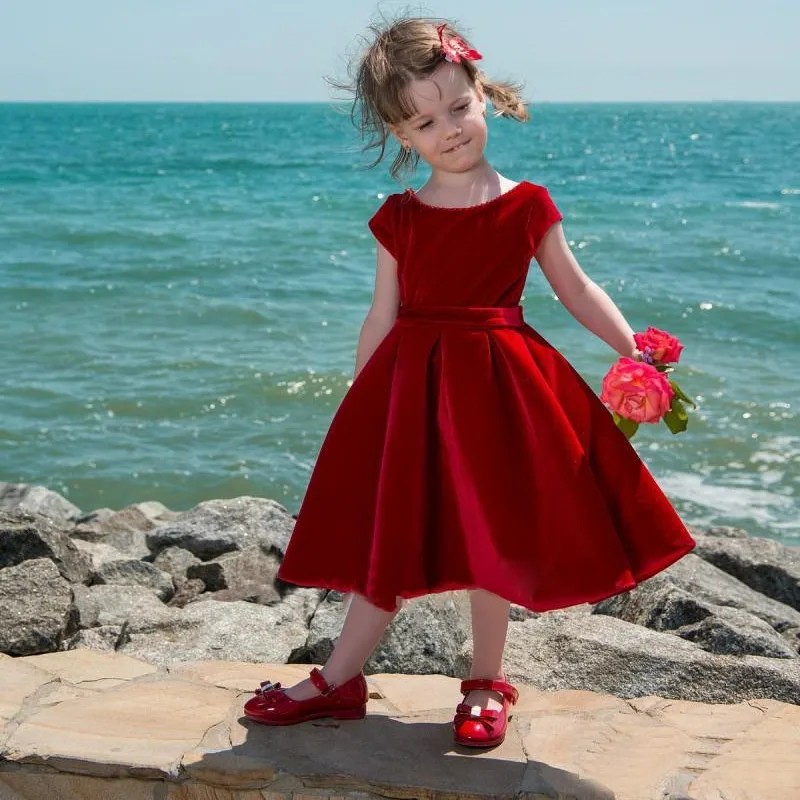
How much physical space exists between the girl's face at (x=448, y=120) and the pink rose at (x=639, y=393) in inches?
22.4

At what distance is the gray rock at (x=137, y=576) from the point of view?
Result: 15.1 ft

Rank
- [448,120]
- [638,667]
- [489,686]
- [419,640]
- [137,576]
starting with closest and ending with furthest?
[448,120] → [489,686] → [638,667] → [419,640] → [137,576]

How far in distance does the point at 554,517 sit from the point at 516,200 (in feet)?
2.27

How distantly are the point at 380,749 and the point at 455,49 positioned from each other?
1.49 m

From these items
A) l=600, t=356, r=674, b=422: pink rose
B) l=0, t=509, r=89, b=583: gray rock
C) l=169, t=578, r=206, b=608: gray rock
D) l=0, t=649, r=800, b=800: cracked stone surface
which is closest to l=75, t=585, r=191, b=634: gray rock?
l=0, t=509, r=89, b=583: gray rock

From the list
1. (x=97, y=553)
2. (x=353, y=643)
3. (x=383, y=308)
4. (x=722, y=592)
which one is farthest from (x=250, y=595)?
(x=383, y=308)

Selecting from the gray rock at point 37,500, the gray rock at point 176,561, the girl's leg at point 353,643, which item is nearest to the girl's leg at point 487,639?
the girl's leg at point 353,643

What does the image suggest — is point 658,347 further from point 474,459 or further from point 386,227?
point 386,227

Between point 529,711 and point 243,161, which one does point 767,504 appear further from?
point 243,161

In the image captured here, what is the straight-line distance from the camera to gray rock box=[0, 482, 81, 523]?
636 centimetres

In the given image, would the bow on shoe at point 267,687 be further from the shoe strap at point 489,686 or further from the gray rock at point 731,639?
the gray rock at point 731,639

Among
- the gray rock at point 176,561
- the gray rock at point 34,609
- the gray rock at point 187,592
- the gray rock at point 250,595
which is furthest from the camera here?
the gray rock at point 176,561

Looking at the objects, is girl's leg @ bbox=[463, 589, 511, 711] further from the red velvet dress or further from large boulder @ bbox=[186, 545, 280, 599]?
large boulder @ bbox=[186, 545, 280, 599]

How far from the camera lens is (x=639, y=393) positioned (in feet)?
8.61
